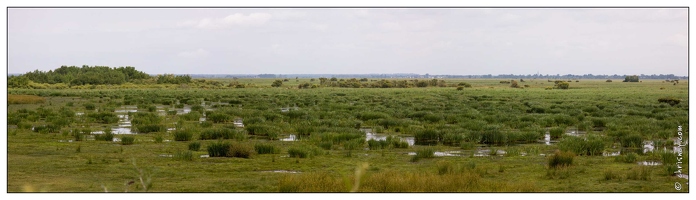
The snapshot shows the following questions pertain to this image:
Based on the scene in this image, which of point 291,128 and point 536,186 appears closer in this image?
point 536,186

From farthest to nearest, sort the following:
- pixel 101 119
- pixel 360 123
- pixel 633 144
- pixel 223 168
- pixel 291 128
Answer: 1. pixel 101 119
2. pixel 360 123
3. pixel 291 128
4. pixel 633 144
5. pixel 223 168

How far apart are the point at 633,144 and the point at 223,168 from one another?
13.5 m

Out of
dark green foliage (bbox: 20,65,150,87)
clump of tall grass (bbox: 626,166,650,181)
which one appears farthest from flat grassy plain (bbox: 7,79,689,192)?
dark green foliage (bbox: 20,65,150,87)

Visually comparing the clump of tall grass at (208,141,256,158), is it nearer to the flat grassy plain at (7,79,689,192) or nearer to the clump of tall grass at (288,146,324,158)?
the flat grassy plain at (7,79,689,192)

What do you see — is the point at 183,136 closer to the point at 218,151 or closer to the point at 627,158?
the point at 218,151

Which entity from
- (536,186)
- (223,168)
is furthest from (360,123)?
(536,186)

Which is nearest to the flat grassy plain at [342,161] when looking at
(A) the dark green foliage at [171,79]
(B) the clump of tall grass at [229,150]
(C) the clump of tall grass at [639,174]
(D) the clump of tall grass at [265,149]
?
(C) the clump of tall grass at [639,174]

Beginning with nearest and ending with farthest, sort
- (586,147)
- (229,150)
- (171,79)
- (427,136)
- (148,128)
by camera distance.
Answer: (229,150) < (586,147) < (427,136) < (148,128) < (171,79)

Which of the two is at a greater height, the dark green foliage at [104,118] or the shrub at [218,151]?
the dark green foliage at [104,118]

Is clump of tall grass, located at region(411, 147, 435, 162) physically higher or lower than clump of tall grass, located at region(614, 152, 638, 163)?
higher

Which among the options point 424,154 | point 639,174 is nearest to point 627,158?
point 639,174

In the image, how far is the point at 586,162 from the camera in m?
17.4

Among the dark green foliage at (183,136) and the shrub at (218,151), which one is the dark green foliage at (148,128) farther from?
the shrub at (218,151)

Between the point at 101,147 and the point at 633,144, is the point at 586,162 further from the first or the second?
the point at 101,147
